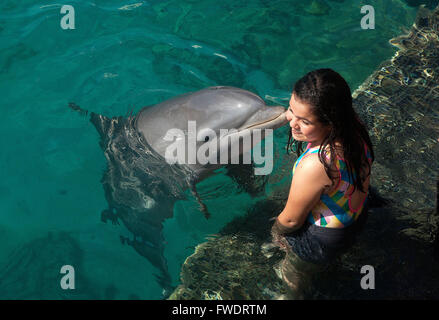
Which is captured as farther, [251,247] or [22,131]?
[22,131]

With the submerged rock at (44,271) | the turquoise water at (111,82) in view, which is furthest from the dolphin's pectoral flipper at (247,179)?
the submerged rock at (44,271)

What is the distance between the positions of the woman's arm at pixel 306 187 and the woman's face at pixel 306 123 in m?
0.15

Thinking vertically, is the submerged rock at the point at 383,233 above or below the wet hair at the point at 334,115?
below

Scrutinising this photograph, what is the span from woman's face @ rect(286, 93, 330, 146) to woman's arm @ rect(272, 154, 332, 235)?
15cm

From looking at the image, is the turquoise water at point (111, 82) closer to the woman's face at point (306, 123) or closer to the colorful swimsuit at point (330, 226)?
the colorful swimsuit at point (330, 226)

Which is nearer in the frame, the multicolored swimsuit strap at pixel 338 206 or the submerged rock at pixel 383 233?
the multicolored swimsuit strap at pixel 338 206

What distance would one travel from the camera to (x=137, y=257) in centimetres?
459

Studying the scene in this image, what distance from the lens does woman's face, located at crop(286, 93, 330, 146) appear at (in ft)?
9.78

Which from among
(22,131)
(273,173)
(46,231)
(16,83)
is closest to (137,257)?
(46,231)

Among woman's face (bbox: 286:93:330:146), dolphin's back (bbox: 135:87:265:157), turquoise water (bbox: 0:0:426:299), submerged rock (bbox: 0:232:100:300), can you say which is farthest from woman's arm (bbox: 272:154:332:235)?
submerged rock (bbox: 0:232:100:300)

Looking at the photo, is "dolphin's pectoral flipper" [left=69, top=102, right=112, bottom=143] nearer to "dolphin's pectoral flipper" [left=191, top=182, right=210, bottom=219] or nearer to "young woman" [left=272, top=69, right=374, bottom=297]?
"dolphin's pectoral flipper" [left=191, top=182, right=210, bottom=219]

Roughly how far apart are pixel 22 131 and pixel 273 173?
3471 millimetres

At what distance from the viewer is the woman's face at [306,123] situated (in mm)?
2980
